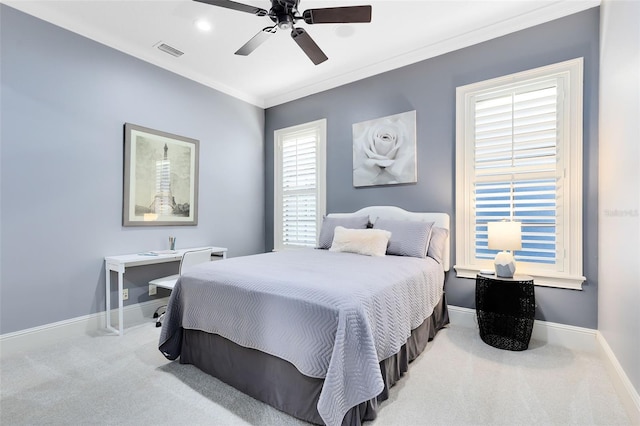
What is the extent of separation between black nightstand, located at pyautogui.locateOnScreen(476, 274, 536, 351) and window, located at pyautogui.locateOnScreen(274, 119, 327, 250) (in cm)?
227

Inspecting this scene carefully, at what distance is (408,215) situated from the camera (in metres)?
3.35

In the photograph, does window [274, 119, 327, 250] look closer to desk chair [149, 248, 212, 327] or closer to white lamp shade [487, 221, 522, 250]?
desk chair [149, 248, 212, 327]

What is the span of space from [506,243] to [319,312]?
1892 mm

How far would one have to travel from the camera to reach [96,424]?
61.6 inches

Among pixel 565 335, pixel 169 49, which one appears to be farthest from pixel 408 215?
pixel 169 49

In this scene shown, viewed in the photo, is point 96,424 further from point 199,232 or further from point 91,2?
point 91,2

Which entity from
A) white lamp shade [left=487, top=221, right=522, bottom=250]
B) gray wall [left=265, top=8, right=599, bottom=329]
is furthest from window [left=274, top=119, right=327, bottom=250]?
white lamp shade [left=487, top=221, right=522, bottom=250]

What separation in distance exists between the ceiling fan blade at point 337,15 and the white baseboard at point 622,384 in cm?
275

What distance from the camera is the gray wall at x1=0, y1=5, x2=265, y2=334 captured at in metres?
2.46

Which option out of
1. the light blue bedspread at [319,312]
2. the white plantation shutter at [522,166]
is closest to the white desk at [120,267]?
the light blue bedspread at [319,312]

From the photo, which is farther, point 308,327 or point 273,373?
point 273,373

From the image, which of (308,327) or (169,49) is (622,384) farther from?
(169,49)

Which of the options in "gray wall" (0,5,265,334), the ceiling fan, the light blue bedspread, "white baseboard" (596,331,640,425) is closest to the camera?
the light blue bedspread

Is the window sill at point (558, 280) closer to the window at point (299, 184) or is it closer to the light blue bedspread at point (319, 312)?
the light blue bedspread at point (319, 312)
